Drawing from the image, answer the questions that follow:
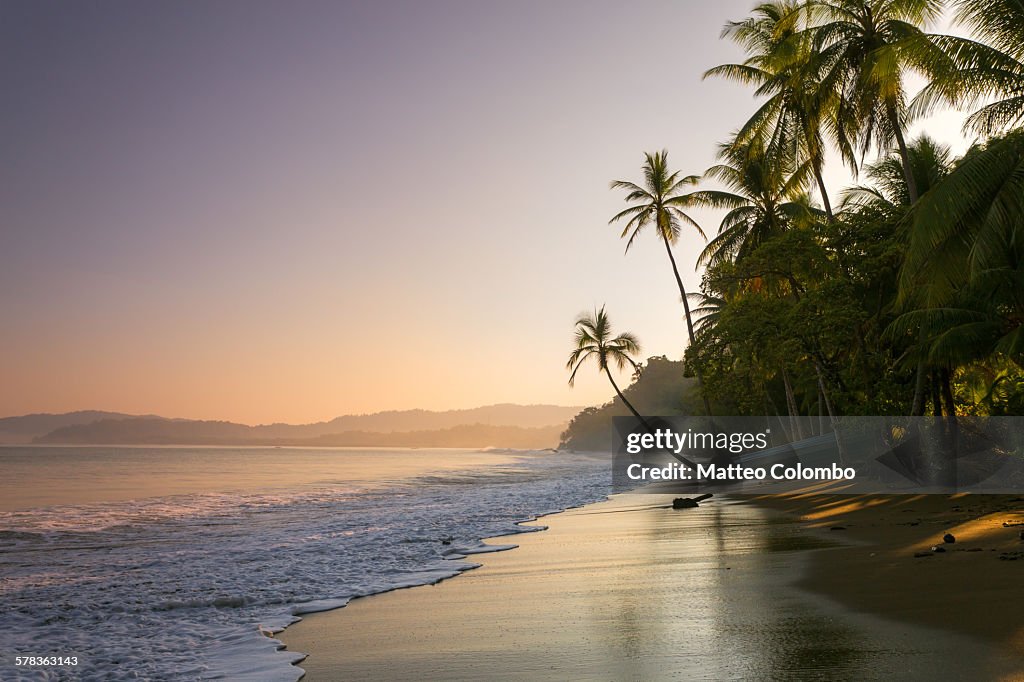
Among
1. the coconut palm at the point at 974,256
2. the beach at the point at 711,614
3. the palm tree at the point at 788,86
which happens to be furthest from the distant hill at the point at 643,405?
the beach at the point at 711,614

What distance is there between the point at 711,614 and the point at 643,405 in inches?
→ 4459

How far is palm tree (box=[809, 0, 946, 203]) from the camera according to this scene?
16.1 m

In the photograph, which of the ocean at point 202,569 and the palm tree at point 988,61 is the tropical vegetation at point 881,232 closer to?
the palm tree at point 988,61

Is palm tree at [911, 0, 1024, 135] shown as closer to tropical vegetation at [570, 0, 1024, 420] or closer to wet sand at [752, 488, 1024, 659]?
tropical vegetation at [570, 0, 1024, 420]

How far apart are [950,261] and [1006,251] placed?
1990 millimetres

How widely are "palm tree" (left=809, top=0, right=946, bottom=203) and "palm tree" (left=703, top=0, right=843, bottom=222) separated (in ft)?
1.25

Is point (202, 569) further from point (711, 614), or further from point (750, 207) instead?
point (750, 207)

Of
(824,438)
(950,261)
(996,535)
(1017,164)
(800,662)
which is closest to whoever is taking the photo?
(800,662)

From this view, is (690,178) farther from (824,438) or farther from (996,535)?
(996,535)

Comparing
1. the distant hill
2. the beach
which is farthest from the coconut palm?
the distant hill

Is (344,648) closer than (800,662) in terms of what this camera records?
No

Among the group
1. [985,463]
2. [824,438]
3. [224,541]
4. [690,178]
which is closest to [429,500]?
[224,541]

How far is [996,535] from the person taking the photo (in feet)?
26.9


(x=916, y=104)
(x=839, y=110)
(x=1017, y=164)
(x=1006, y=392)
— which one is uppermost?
(x=839, y=110)
